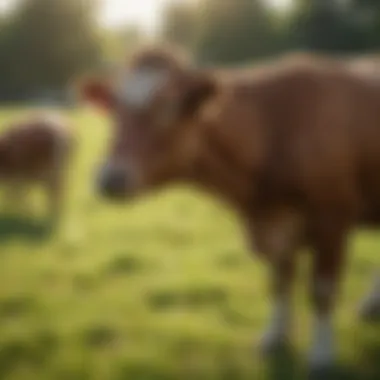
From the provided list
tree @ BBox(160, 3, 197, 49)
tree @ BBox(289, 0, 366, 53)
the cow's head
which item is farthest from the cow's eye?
tree @ BBox(289, 0, 366, 53)

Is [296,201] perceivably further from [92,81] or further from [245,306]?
[92,81]

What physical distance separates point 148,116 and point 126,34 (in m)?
0.14

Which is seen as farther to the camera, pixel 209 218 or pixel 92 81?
pixel 209 218

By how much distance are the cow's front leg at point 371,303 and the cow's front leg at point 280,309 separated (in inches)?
4.0

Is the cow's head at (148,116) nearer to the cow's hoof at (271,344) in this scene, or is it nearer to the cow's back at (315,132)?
the cow's back at (315,132)

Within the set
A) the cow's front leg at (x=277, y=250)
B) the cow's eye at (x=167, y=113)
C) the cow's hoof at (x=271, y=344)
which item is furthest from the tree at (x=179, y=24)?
the cow's hoof at (x=271, y=344)

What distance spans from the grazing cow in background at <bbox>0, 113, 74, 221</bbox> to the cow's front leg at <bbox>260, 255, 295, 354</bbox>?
318 millimetres

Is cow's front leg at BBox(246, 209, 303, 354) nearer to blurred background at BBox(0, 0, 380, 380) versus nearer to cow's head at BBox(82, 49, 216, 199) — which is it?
blurred background at BBox(0, 0, 380, 380)

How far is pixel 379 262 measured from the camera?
1102 mm

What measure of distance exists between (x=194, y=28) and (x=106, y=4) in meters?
0.12

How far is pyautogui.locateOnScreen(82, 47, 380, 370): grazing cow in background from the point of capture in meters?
0.95

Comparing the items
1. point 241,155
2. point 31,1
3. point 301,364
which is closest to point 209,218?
point 241,155

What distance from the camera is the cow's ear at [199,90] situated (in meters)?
0.94

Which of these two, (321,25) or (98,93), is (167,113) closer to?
(98,93)
